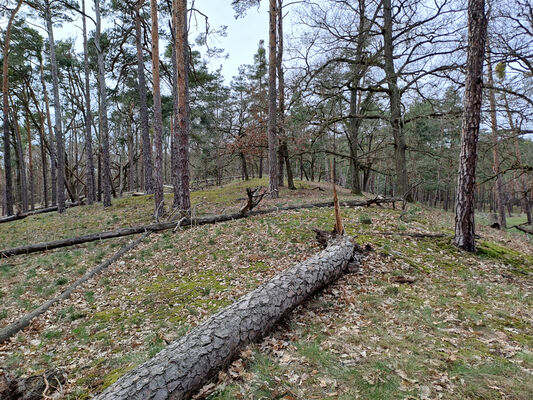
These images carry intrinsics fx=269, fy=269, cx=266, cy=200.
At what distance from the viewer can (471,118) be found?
5.85 meters

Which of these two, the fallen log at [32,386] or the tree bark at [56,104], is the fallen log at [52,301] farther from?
the tree bark at [56,104]

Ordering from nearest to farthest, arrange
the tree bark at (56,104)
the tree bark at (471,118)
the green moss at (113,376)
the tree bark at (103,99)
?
the green moss at (113,376) → the tree bark at (471,118) → the tree bark at (56,104) → the tree bark at (103,99)

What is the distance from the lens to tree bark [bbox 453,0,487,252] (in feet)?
18.5

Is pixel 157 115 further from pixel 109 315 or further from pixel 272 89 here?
pixel 109 315

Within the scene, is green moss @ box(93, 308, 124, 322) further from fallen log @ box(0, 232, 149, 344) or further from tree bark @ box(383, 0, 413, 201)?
tree bark @ box(383, 0, 413, 201)

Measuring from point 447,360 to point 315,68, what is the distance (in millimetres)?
11653

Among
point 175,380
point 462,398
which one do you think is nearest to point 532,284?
point 462,398

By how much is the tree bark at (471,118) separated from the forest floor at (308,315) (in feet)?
2.69

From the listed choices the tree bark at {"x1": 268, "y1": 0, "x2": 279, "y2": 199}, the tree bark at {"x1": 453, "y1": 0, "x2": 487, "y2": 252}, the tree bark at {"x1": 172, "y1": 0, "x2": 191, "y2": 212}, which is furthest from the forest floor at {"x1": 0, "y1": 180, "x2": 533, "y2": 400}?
the tree bark at {"x1": 268, "y1": 0, "x2": 279, "y2": 199}

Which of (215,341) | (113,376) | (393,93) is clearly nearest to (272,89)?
(393,93)

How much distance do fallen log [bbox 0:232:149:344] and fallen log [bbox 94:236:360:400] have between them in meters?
3.41

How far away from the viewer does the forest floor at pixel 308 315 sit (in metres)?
2.82

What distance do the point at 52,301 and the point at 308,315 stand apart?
5.14 metres

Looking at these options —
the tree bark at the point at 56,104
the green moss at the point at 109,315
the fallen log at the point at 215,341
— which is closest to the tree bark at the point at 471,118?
the fallen log at the point at 215,341
